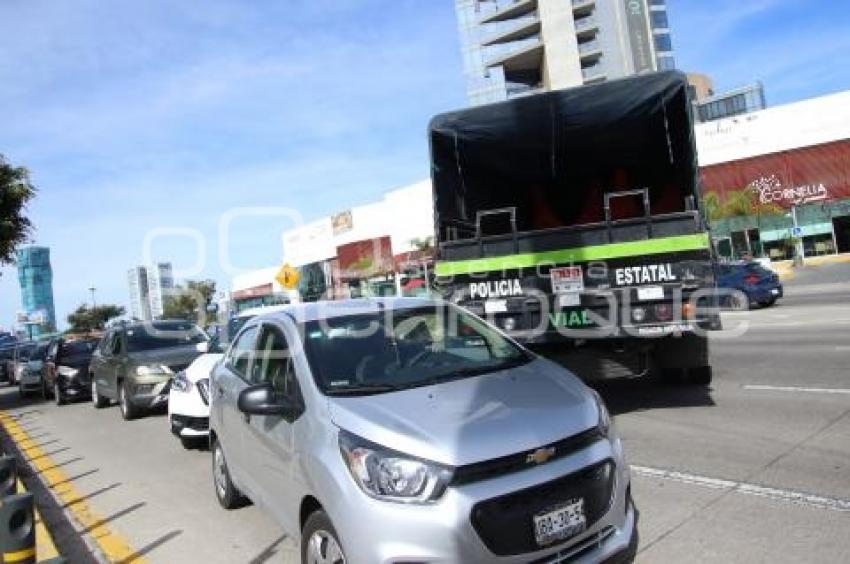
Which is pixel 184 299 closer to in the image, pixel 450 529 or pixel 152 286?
pixel 152 286

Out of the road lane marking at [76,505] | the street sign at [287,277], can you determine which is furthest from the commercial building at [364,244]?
the road lane marking at [76,505]

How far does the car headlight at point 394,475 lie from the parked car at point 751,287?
72.8ft

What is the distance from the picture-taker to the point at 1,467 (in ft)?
18.3

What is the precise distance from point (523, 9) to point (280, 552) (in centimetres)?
7797

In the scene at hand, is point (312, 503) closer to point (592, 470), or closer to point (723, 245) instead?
point (592, 470)

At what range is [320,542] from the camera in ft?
14.6

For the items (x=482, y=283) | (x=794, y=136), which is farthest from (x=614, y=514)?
(x=794, y=136)

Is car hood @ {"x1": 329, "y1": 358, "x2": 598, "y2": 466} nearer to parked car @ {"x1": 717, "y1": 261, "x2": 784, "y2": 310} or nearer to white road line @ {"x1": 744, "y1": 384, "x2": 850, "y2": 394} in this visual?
white road line @ {"x1": 744, "y1": 384, "x2": 850, "y2": 394}

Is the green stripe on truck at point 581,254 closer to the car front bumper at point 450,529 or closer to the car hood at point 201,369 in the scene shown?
the car hood at point 201,369

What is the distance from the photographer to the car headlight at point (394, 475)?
394 centimetres

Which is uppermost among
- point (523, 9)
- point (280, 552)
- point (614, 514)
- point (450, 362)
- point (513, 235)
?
point (523, 9)

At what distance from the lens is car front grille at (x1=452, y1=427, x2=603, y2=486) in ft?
12.9

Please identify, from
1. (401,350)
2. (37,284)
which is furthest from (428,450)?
(37,284)

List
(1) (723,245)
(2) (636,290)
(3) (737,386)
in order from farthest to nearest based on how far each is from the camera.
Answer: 1. (1) (723,245)
2. (3) (737,386)
3. (2) (636,290)
